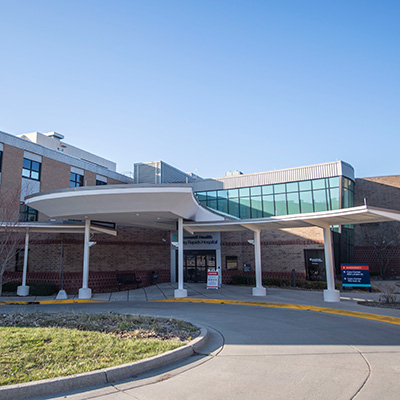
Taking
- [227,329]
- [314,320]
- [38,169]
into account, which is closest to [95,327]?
[227,329]

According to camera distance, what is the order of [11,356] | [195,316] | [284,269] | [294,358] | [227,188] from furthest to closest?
[227,188] → [284,269] → [195,316] → [294,358] → [11,356]

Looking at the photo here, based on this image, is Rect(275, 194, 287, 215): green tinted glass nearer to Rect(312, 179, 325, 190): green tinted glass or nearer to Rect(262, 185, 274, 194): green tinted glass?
Rect(262, 185, 274, 194): green tinted glass

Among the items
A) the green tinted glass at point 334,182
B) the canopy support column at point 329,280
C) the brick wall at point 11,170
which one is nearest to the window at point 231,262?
the green tinted glass at point 334,182

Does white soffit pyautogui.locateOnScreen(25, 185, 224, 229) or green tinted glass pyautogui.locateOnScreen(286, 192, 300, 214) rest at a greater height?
green tinted glass pyautogui.locateOnScreen(286, 192, 300, 214)

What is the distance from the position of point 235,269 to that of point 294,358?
776 inches

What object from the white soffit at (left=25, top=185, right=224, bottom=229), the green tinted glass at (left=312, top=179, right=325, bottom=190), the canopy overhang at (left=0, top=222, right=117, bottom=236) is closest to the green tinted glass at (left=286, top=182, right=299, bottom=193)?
the green tinted glass at (left=312, top=179, right=325, bottom=190)

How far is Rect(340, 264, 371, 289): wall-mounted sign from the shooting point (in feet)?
61.0

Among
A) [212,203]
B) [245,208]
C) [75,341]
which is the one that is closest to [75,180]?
[212,203]

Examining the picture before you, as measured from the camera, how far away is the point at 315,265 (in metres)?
24.2

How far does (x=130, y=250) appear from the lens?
23938 mm

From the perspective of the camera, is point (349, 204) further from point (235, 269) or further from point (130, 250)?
point (130, 250)

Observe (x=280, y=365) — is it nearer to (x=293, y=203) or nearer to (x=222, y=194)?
(x=293, y=203)

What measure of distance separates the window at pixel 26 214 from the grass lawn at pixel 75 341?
1274 cm

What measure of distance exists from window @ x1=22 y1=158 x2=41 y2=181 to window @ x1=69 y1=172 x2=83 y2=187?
8.64 ft
